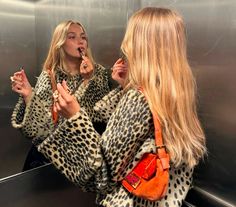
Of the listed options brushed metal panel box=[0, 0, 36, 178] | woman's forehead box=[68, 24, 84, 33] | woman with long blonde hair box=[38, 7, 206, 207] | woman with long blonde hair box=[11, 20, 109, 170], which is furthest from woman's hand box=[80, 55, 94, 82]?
woman with long blonde hair box=[38, 7, 206, 207]

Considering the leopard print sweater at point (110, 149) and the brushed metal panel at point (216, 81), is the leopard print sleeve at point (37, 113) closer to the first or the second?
the leopard print sweater at point (110, 149)

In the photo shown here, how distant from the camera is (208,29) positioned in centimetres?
120

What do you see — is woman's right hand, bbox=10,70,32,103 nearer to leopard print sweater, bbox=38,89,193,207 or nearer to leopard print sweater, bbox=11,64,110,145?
leopard print sweater, bbox=11,64,110,145

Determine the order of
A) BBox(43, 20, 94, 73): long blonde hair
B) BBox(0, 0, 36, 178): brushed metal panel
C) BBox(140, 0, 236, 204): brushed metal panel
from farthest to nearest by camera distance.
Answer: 1. BBox(43, 20, 94, 73): long blonde hair
2. BBox(0, 0, 36, 178): brushed metal panel
3. BBox(140, 0, 236, 204): brushed metal panel

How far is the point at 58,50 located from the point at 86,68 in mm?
157

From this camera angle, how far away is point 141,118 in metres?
0.92

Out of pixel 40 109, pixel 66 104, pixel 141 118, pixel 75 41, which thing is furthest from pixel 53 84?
pixel 141 118

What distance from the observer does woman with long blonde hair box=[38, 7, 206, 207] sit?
0.93m

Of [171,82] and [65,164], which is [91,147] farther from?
[171,82]

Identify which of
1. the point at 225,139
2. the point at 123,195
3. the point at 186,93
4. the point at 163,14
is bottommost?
the point at 123,195

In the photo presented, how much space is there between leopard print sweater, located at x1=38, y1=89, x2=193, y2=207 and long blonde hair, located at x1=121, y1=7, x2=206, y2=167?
5 cm

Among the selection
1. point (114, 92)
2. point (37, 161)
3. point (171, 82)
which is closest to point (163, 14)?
point (171, 82)

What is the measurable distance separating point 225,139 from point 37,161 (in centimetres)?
88

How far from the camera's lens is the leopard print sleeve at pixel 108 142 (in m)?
0.92
